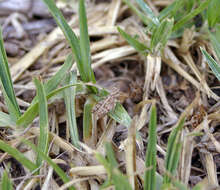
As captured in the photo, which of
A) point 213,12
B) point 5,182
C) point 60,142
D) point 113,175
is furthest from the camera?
point 213,12

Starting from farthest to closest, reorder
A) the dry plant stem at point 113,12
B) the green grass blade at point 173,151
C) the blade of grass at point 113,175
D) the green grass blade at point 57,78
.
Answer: the dry plant stem at point 113,12 < the green grass blade at point 57,78 < the green grass blade at point 173,151 < the blade of grass at point 113,175

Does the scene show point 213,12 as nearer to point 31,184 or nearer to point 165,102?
point 165,102

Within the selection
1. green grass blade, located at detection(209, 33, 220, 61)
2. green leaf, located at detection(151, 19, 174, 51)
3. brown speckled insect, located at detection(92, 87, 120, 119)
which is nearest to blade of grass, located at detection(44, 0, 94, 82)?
brown speckled insect, located at detection(92, 87, 120, 119)

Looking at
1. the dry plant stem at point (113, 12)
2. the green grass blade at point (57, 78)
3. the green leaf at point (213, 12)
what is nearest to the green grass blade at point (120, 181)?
the green grass blade at point (57, 78)

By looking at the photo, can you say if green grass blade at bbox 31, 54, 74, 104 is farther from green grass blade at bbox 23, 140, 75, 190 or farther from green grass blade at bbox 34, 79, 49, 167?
green grass blade at bbox 23, 140, 75, 190

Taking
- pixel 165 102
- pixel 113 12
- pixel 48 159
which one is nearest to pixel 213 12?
pixel 165 102

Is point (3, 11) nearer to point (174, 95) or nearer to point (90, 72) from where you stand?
point (90, 72)

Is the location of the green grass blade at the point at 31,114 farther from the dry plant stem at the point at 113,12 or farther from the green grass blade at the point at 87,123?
the dry plant stem at the point at 113,12

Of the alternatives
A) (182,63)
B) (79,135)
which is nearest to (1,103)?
(79,135)
